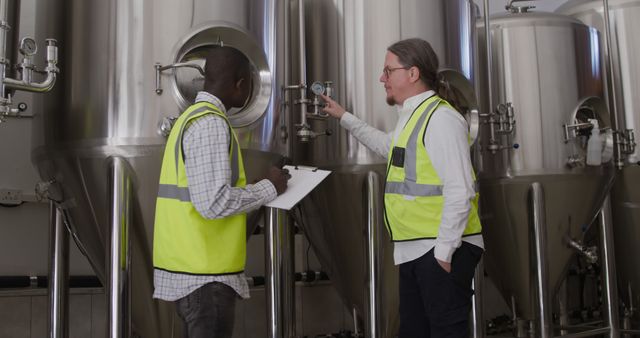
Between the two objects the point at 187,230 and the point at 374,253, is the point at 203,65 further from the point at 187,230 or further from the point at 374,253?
the point at 374,253

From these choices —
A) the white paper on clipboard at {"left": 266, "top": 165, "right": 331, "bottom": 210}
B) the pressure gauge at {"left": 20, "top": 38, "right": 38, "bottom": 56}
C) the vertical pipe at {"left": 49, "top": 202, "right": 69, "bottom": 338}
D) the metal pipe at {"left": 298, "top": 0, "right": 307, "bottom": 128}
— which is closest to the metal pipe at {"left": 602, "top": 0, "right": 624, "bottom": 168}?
the metal pipe at {"left": 298, "top": 0, "right": 307, "bottom": 128}

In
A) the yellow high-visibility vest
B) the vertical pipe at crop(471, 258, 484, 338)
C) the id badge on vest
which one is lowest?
the vertical pipe at crop(471, 258, 484, 338)

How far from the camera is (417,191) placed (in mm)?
2201

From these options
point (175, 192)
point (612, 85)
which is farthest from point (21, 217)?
point (612, 85)

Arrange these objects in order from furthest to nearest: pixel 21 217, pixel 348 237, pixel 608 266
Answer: pixel 608 266, pixel 21 217, pixel 348 237

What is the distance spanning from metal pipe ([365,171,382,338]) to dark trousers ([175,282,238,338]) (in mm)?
1155

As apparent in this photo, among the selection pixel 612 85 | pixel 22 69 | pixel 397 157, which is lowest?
pixel 397 157

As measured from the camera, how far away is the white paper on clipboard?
89.0 inches

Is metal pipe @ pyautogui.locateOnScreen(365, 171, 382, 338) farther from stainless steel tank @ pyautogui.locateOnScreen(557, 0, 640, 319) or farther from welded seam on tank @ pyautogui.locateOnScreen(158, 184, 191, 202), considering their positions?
stainless steel tank @ pyautogui.locateOnScreen(557, 0, 640, 319)

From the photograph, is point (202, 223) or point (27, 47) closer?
point (202, 223)

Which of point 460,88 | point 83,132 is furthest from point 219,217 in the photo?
point 460,88

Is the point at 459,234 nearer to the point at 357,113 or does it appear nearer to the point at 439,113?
the point at 439,113

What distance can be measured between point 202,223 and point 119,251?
581 mm

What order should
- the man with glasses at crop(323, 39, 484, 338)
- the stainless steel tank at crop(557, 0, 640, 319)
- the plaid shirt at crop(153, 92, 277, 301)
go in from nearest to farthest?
the plaid shirt at crop(153, 92, 277, 301) < the man with glasses at crop(323, 39, 484, 338) < the stainless steel tank at crop(557, 0, 640, 319)
